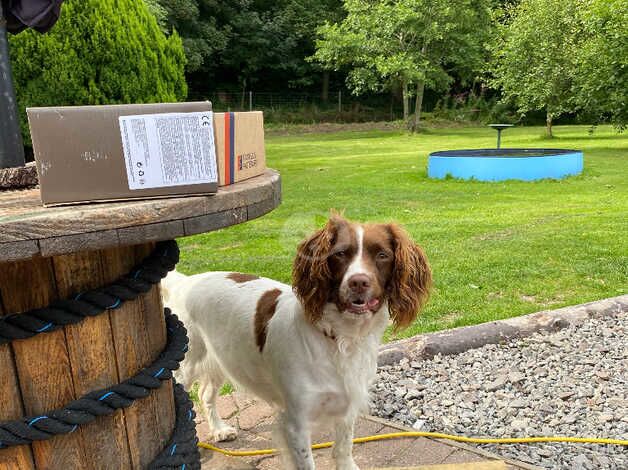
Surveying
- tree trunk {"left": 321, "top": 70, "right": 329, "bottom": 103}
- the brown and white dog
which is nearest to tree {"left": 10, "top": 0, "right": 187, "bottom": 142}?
the brown and white dog

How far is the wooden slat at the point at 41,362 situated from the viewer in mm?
1457

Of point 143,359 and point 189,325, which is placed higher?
point 143,359

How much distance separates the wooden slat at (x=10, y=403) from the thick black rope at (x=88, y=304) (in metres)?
0.05

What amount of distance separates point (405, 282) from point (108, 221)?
4.25 feet

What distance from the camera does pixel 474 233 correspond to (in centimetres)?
704

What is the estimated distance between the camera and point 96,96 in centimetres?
698

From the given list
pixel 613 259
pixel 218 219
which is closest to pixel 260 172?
pixel 218 219

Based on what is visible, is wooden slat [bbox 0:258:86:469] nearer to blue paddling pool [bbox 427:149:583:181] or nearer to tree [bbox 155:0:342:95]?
blue paddling pool [bbox 427:149:583:181]

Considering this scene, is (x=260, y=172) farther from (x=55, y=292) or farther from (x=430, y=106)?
(x=430, y=106)

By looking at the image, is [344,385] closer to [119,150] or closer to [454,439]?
[454,439]

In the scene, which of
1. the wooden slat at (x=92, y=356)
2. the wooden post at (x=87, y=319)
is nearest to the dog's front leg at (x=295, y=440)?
the wooden post at (x=87, y=319)

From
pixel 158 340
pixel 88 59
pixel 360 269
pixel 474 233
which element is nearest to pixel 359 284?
pixel 360 269

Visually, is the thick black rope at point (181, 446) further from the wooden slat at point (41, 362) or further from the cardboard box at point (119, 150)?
the cardboard box at point (119, 150)

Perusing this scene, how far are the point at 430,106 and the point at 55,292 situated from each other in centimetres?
3681
